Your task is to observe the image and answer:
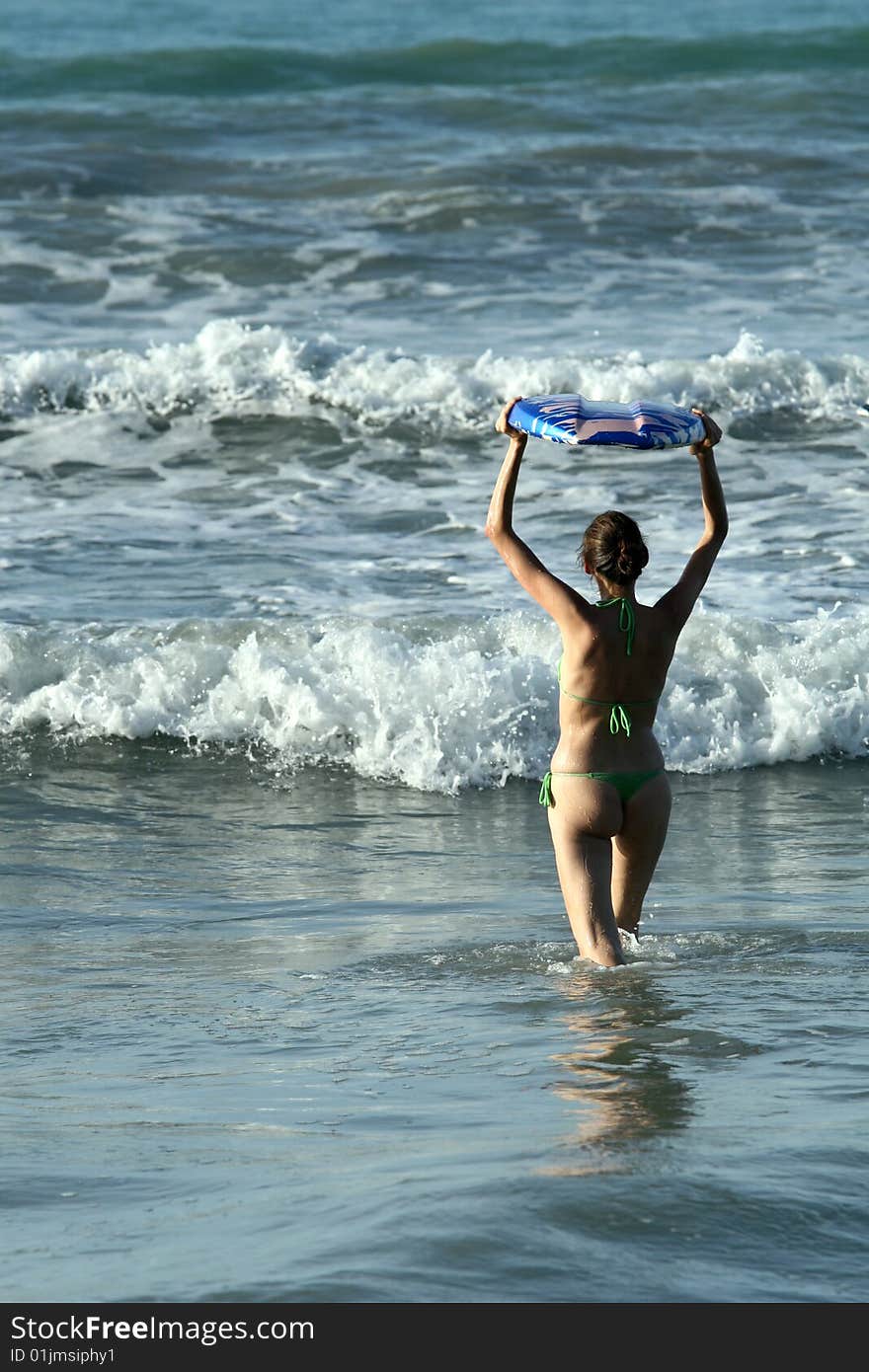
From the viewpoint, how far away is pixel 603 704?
554 centimetres

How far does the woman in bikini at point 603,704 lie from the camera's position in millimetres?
5477

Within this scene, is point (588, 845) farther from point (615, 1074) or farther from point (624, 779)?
point (615, 1074)

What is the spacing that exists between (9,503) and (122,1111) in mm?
8970

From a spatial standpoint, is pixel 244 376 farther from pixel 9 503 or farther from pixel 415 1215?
pixel 415 1215

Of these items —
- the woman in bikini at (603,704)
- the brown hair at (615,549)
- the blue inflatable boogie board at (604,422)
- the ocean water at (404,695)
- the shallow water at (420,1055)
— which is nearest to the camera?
the shallow water at (420,1055)

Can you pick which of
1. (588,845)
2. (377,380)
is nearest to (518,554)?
(588,845)

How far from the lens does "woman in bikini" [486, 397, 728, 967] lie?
5.48 metres

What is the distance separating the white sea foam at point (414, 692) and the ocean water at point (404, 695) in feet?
0.09

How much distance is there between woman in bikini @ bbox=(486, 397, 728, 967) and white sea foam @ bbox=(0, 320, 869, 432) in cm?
877

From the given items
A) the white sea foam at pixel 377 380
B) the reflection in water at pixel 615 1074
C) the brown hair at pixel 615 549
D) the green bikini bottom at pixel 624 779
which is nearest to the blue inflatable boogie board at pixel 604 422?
the brown hair at pixel 615 549

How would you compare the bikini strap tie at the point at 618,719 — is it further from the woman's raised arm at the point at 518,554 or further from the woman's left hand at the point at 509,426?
the woman's left hand at the point at 509,426

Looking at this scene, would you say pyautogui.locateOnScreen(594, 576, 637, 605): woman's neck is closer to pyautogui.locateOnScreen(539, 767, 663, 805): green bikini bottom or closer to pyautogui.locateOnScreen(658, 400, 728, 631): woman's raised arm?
pyautogui.locateOnScreen(658, 400, 728, 631): woman's raised arm

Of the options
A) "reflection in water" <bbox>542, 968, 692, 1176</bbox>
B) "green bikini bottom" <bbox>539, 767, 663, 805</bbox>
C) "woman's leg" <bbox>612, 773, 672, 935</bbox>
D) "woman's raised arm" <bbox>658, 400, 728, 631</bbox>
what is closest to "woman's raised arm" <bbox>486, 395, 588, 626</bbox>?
"woman's raised arm" <bbox>658, 400, 728, 631</bbox>
